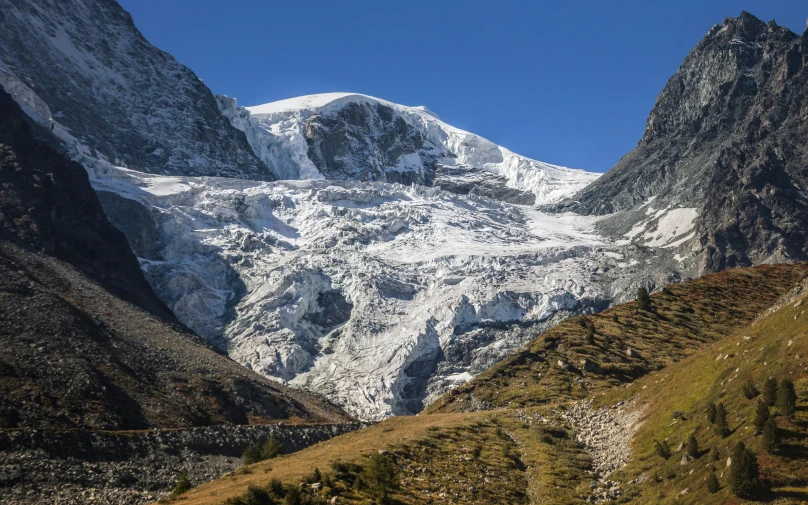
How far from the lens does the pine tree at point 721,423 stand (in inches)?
1714

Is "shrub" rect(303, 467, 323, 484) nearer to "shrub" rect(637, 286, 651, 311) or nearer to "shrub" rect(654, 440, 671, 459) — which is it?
"shrub" rect(654, 440, 671, 459)

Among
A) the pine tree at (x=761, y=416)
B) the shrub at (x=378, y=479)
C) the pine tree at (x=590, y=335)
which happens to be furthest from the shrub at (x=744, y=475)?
the pine tree at (x=590, y=335)

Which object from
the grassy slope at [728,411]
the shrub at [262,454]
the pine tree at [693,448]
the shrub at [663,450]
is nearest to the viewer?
the grassy slope at [728,411]

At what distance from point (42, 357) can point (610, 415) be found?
241 ft

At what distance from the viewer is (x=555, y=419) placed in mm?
68812

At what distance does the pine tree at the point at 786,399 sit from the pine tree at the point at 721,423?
143 inches

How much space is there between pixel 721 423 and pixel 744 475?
7728 mm

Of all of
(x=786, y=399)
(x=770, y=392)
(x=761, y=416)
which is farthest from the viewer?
(x=770, y=392)

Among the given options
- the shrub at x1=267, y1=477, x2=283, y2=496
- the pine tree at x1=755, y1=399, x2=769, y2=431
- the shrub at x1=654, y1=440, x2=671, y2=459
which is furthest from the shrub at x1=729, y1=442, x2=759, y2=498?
the shrub at x1=267, y1=477, x2=283, y2=496

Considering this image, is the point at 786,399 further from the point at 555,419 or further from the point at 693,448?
the point at 555,419

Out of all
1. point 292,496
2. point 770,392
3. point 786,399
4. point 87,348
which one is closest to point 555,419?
point 770,392

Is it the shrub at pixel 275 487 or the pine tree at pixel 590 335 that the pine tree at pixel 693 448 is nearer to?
the shrub at pixel 275 487

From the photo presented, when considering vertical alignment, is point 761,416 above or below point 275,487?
above

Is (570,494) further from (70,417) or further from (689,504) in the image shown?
(70,417)
